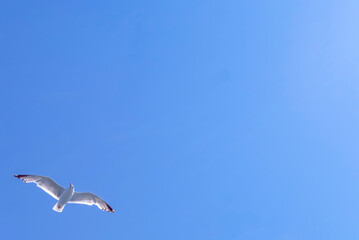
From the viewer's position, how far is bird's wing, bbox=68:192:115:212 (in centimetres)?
2945

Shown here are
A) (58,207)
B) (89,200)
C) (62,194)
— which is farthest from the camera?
(89,200)

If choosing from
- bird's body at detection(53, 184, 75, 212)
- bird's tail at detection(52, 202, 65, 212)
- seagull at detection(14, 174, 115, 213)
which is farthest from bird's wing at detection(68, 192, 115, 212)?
bird's tail at detection(52, 202, 65, 212)

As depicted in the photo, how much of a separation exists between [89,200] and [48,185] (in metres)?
3.45

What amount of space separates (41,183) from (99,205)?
488cm

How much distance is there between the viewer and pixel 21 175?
2756cm

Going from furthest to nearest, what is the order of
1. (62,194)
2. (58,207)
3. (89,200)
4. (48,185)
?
(89,200), (48,185), (62,194), (58,207)

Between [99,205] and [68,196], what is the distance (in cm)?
260

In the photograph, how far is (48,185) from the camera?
28906 millimetres

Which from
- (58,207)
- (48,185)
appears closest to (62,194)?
(58,207)

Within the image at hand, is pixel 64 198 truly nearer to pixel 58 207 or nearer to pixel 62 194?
pixel 62 194

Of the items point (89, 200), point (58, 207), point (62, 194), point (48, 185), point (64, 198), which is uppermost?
point (89, 200)

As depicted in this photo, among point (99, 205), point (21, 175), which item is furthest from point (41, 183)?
point (99, 205)

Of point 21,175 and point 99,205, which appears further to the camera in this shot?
point 99,205

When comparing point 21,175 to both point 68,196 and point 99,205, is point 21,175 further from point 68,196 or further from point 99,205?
point 99,205
